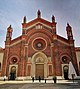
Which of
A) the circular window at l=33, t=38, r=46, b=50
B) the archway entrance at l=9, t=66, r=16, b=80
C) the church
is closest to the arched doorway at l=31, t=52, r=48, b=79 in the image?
the church

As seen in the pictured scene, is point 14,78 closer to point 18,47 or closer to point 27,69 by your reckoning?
point 27,69

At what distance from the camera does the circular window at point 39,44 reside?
29072mm

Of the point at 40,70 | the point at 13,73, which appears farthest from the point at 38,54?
the point at 13,73

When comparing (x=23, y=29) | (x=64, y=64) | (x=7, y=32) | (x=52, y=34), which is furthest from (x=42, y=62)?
(x=7, y=32)

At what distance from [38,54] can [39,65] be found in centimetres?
260

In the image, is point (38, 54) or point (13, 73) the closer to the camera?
point (13, 73)

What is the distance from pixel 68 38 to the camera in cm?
2998

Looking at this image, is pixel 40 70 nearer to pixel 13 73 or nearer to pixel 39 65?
pixel 39 65

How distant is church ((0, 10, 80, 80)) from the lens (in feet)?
88.8

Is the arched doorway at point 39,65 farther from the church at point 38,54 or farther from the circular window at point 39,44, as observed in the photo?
the circular window at point 39,44

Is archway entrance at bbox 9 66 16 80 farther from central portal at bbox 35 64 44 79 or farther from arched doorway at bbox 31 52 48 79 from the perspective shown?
central portal at bbox 35 64 44 79

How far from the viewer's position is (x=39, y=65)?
93.3 ft

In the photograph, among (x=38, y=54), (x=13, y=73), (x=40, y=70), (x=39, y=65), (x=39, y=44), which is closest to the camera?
(x=13, y=73)

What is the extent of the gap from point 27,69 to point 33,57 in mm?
3065
